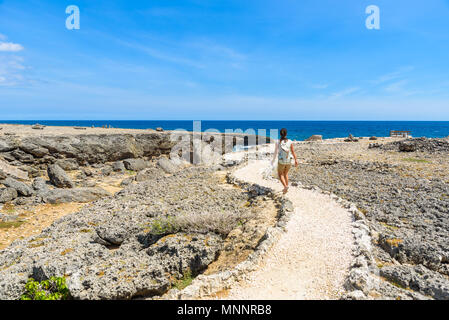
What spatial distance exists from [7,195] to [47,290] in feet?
38.3

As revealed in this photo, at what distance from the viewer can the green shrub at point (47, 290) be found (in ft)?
19.9

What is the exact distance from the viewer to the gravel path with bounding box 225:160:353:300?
539 cm

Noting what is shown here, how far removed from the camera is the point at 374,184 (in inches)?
540

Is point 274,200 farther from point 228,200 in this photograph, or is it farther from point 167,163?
point 167,163

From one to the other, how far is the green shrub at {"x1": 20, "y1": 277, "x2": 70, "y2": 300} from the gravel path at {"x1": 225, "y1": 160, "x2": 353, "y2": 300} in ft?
13.3

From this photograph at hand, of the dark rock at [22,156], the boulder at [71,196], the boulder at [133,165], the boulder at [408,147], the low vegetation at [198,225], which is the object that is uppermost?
the boulder at [408,147]

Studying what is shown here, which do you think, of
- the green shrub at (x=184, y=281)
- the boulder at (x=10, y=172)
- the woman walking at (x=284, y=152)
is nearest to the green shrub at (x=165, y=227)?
the green shrub at (x=184, y=281)

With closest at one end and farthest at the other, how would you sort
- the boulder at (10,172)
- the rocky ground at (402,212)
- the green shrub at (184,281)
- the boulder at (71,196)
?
the rocky ground at (402,212) < the green shrub at (184,281) < the boulder at (71,196) < the boulder at (10,172)

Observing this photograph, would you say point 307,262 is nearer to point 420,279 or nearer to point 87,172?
point 420,279

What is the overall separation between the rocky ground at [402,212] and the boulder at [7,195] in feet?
54.5

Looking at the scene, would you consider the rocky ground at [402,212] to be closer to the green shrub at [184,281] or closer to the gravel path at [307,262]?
the gravel path at [307,262]

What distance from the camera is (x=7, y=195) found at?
1460 cm

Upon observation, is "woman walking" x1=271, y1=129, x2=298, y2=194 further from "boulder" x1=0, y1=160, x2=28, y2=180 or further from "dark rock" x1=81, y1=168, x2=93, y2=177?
"boulder" x1=0, y1=160, x2=28, y2=180
